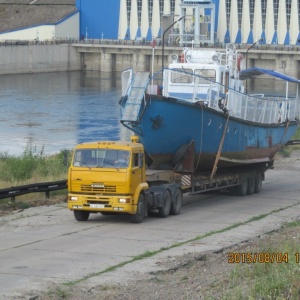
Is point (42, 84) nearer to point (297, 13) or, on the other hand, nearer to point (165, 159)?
point (297, 13)

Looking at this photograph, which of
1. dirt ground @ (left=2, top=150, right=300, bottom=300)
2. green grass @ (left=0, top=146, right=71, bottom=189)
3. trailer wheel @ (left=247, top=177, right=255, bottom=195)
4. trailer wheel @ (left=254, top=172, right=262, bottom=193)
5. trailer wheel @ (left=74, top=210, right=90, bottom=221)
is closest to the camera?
dirt ground @ (left=2, top=150, right=300, bottom=300)

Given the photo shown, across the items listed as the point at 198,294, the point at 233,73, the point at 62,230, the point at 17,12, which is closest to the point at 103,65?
the point at 17,12

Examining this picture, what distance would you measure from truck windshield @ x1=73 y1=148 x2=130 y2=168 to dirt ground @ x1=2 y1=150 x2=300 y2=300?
4984 millimetres

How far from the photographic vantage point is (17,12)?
126 meters

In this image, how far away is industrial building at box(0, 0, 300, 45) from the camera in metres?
113

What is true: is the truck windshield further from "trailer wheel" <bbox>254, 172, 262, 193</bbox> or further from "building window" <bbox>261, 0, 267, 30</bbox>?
"building window" <bbox>261, 0, 267, 30</bbox>

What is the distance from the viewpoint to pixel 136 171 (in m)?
22.6

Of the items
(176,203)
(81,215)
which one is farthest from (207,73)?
(81,215)

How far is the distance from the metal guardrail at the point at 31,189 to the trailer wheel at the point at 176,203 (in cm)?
415

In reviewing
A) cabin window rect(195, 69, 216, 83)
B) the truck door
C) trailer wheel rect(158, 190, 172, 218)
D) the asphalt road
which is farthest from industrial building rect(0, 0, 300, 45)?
the truck door

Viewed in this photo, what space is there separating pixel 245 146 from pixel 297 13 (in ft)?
276

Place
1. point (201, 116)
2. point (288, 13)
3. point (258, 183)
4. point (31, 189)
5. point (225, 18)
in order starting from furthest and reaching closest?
point (225, 18), point (288, 13), point (258, 183), point (201, 116), point (31, 189)

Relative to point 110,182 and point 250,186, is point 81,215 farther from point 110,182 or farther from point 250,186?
point 250,186

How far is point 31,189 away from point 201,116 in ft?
16.5
